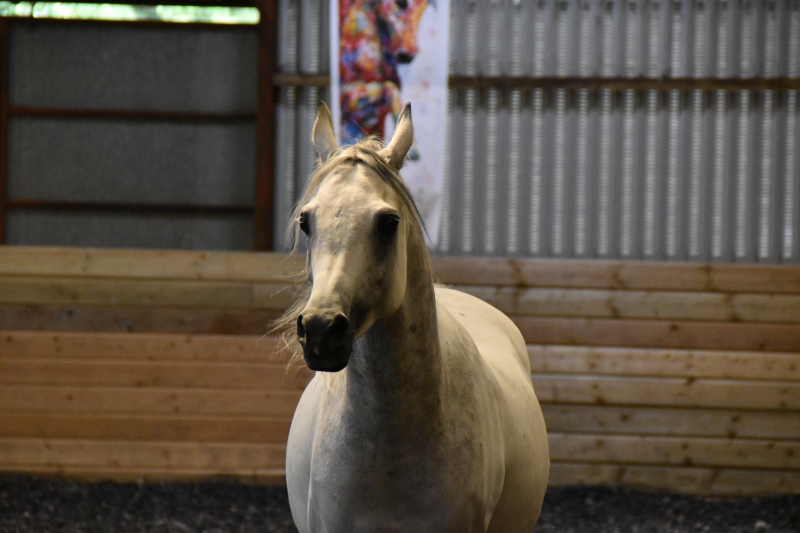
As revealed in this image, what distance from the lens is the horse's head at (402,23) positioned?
4527mm

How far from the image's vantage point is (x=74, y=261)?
4469 millimetres

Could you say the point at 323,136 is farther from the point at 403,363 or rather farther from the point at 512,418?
the point at 512,418

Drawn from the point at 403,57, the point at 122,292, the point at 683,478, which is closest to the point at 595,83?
the point at 403,57

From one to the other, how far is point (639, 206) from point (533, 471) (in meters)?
3.24

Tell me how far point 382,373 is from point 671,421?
3.43 meters

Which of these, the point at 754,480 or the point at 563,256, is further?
the point at 563,256

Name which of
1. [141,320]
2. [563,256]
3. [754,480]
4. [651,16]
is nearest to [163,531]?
[141,320]

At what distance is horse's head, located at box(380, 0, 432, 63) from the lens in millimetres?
4527

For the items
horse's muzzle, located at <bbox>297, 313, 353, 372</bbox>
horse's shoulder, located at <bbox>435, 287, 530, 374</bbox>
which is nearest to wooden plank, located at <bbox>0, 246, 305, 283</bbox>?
horse's shoulder, located at <bbox>435, 287, 530, 374</bbox>

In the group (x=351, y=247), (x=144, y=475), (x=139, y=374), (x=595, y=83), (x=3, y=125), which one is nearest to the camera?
(x=351, y=247)

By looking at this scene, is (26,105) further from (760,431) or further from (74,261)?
(760,431)

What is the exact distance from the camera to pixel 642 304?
4.42m

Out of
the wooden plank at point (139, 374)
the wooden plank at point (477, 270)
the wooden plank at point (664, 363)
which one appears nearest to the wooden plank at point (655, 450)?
the wooden plank at point (664, 363)

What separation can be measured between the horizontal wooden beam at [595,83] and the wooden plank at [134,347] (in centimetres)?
165
